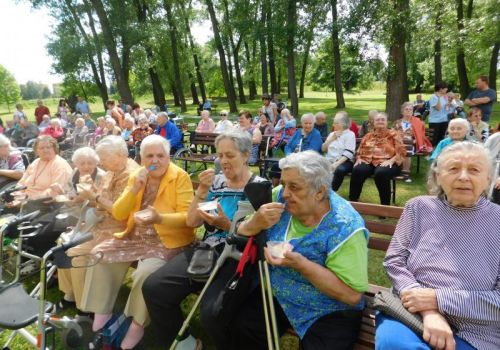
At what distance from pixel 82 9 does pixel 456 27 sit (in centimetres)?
1829

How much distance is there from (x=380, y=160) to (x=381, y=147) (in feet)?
0.69

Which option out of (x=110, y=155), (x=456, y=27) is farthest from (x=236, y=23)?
(x=110, y=155)

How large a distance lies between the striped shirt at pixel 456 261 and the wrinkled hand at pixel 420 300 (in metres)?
0.03

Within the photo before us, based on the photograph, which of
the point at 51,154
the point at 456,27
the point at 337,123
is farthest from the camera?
the point at 456,27

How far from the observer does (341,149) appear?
5824 millimetres

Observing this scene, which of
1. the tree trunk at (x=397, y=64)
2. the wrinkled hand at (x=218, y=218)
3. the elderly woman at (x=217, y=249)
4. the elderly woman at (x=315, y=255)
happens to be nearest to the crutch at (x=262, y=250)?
the elderly woman at (x=315, y=255)

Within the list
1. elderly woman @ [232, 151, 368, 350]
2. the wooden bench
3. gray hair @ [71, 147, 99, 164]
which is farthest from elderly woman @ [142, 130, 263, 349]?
the wooden bench

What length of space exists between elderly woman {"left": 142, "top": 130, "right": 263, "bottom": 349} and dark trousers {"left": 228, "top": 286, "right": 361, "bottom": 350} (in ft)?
0.44

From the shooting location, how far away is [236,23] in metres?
15.0

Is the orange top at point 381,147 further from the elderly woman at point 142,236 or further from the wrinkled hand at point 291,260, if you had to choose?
the wrinkled hand at point 291,260

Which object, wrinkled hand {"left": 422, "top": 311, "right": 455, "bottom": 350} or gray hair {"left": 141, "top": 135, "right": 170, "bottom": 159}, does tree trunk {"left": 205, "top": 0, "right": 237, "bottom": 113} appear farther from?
wrinkled hand {"left": 422, "top": 311, "right": 455, "bottom": 350}

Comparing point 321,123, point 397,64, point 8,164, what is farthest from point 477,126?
point 8,164

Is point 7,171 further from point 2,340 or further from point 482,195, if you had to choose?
point 482,195

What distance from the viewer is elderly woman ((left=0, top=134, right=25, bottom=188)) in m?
4.92
